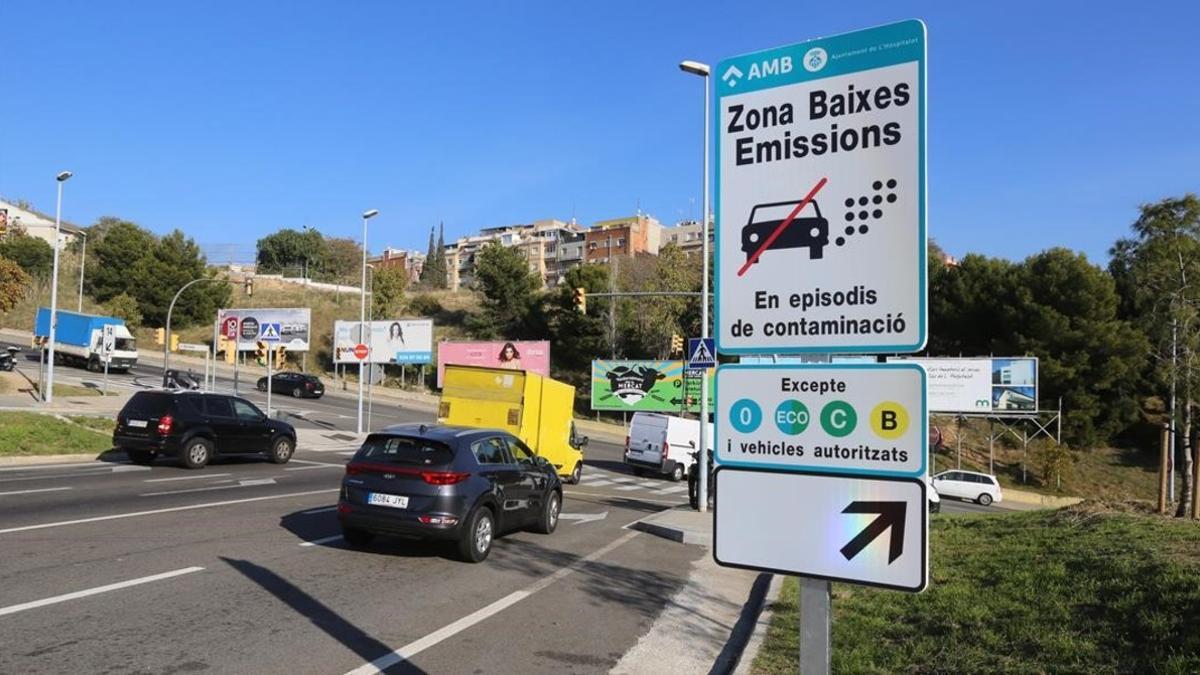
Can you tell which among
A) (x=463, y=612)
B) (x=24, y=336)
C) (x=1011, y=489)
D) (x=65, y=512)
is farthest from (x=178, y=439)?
(x=24, y=336)

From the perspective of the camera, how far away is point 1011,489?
4412cm

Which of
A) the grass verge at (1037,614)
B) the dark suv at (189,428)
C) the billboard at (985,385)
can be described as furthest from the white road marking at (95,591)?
the billboard at (985,385)

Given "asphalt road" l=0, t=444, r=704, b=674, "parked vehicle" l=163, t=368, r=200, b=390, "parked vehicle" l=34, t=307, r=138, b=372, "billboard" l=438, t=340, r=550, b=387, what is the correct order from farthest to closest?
"billboard" l=438, t=340, r=550, b=387 < "parked vehicle" l=34, t=307, r=138, b=372 < "parked vehicle" l=163, t=368, r=200, b=390 < "asphalt road" l=0, t=444, r=704, b=674

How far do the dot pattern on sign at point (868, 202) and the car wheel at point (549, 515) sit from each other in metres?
11.1

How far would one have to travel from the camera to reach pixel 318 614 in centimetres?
742

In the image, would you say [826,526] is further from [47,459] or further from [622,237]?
[622,237]

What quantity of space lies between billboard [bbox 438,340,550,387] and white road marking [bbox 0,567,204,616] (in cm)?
4578

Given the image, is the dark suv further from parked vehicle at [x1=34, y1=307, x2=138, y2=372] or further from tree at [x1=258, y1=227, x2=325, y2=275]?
tree at [x1=258, y1=227, x2=325, y2=275]

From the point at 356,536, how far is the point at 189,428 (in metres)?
11.3

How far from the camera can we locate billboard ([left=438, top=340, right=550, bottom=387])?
184ft

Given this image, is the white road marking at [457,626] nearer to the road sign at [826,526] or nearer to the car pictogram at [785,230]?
the road sign at [826,526]

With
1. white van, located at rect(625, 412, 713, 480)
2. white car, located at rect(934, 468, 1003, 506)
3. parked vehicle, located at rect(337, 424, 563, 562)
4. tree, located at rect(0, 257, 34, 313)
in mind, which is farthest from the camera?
white car, located at rect(934, 468, 1003, 506)

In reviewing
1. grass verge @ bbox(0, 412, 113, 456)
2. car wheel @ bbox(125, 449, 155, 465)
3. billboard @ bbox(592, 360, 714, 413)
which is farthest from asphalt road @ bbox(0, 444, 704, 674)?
billboard @ bbox(592, 360, 714, 413)

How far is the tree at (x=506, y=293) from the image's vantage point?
70.0 metres
